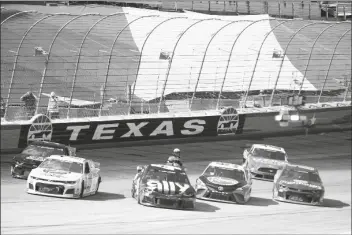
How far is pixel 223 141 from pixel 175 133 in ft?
2.01

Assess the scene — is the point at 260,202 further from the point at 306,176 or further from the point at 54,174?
the point at 54,174

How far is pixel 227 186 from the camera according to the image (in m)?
10.8

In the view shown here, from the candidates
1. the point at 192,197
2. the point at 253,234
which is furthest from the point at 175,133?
the point at 253,234

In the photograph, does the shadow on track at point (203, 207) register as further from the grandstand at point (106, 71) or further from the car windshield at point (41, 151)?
the car windshield at point (41, 151)

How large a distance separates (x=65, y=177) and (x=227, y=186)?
5.63 meters

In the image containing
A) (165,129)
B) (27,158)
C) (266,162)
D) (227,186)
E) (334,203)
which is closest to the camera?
(27,158)

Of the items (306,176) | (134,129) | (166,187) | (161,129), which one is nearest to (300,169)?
(306,176)

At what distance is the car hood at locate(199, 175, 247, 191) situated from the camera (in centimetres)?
929

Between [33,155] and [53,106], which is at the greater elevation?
[53,106]

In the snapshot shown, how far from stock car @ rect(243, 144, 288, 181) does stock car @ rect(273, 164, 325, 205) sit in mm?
148

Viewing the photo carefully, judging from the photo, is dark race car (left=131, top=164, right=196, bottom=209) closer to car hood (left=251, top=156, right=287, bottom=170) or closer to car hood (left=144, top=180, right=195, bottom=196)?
car hood (left=144, top=180, right=195, bottom=196)

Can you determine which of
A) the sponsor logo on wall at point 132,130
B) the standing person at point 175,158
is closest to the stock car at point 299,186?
the standing person at point 175,158

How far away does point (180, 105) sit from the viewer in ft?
19.0

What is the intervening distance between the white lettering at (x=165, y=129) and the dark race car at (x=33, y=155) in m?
0.72
